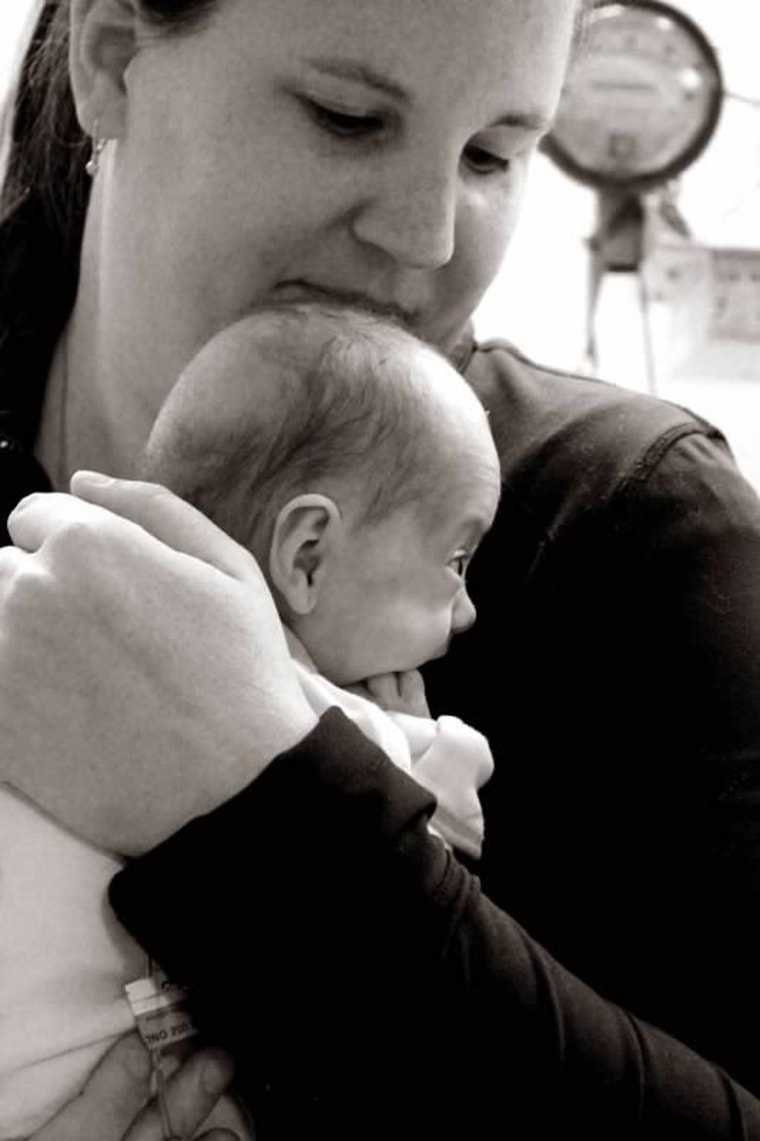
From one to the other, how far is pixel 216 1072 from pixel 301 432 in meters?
0.41

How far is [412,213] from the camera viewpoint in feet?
4.08

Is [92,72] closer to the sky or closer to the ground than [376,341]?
closer to the sky

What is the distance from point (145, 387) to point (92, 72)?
0.26 meters

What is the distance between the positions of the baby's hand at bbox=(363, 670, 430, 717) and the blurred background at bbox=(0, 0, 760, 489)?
6.49 ft

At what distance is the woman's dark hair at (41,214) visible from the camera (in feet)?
5.14

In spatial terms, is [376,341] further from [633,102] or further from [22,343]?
[633,102]

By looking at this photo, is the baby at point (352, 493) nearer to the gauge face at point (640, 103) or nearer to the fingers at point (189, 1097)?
the fingers at point (189, 1097)

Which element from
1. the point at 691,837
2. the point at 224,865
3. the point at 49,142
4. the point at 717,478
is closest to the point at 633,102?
the point at 49,142

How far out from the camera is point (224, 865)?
98 centimetres

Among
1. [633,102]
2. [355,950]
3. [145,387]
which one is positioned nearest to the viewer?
[355,950]

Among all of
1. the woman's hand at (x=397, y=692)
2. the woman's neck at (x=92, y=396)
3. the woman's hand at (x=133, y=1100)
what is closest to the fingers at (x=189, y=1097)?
the woman's hand at (x=133, y=1100)

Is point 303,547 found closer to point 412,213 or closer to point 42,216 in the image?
point 412,213

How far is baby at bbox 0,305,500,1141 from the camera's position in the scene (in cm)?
113

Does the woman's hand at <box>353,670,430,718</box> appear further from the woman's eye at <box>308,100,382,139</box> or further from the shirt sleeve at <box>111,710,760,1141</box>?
the woman's eye at <box>308,100,382,139</box>
